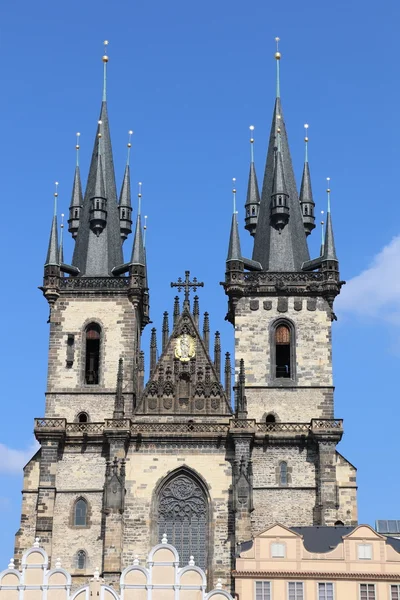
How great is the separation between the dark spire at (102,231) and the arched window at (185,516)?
Result: 10.5m

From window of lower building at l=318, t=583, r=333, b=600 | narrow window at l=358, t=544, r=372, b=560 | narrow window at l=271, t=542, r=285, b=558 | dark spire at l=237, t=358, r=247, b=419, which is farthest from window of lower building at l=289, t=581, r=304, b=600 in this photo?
dark spire at l=237, t=358, r=247, b=419

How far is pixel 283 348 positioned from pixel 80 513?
11.4m

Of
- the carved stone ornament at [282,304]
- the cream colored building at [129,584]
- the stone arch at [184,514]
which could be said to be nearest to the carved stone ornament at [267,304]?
the carved stone ornament at [282,304]

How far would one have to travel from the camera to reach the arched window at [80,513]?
57750mm

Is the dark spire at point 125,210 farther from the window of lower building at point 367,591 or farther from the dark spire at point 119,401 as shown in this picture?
the window of lower building at point 367,591

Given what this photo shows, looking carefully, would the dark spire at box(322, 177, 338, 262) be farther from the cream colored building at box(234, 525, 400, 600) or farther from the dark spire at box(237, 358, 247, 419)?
the cream colored building at box(234, 525, 400, 600)

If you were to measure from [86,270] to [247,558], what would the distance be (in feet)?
66.6

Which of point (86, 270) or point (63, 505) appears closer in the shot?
point (63, 505)

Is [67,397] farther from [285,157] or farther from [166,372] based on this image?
[285,157]

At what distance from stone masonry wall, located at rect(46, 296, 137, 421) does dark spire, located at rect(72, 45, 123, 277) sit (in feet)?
6.17

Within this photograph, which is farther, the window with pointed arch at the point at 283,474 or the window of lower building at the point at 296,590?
the window with pointed arch at the point at 283,474

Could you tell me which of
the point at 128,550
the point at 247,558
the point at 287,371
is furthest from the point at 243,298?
the point at 247,558

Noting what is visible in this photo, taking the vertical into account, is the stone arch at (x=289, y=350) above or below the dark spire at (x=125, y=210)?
below

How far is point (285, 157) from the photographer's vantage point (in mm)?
66938
